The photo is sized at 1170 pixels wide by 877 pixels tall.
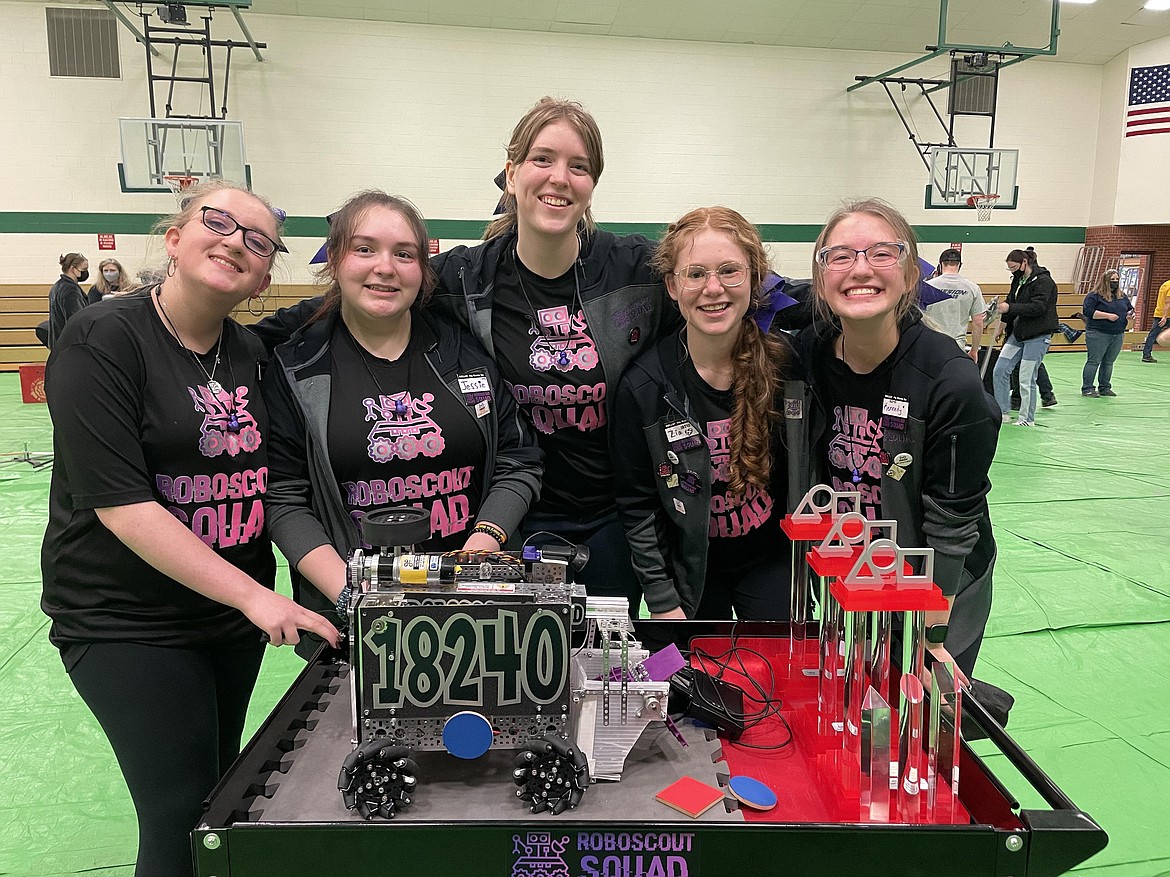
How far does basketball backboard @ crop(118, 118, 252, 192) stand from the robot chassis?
9.13m

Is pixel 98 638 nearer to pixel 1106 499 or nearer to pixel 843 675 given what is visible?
pixel 843 675

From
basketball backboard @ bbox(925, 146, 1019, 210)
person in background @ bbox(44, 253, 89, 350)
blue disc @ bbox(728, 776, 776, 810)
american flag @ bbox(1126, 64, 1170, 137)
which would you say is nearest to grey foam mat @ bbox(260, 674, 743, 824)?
blue disc @ bbox(728, 776, 776, 810)

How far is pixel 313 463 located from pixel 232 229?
0.46 m

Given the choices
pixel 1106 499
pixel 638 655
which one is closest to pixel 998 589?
pixel 1106 499

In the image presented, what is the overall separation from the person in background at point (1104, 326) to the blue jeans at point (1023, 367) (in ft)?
4.40

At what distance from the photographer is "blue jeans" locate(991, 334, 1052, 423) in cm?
728

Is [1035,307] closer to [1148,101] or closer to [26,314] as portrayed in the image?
[1148,101]

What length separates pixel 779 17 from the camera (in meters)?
11.0

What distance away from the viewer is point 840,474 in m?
1.75

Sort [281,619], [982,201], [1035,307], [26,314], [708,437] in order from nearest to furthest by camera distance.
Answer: [281,619], [708,437], [1035,307], [26,314], [982,201]

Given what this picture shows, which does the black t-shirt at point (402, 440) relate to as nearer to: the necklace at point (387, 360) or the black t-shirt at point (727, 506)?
the necklace at point (387, 360)

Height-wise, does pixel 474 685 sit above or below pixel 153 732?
above

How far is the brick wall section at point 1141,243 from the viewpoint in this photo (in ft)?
43.8

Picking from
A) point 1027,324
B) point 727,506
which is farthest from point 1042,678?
point 1027,324
